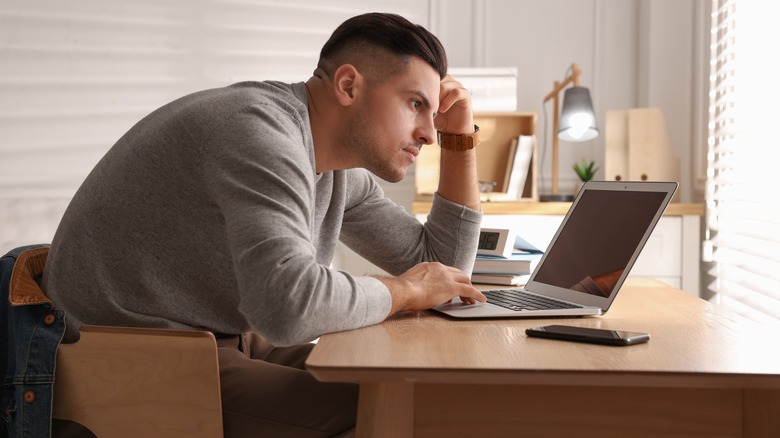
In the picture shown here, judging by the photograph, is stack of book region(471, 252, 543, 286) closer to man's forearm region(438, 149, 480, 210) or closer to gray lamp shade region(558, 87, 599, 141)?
man's forearm region(438, 149, 480, 210)

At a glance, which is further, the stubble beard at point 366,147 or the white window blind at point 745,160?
the white window blind at point 745,160

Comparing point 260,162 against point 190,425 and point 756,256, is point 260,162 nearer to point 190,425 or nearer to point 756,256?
point 190,425

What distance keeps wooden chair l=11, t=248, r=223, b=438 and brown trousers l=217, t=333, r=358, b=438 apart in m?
0.12

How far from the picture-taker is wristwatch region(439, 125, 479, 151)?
1652mm

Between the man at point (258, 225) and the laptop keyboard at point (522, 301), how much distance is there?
6 centimetres

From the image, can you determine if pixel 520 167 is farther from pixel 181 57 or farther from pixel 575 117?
pixel 181 57

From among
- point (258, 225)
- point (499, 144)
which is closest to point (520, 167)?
point (499, 144)

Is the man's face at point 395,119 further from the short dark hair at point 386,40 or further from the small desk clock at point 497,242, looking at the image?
the small desk clock at point 497,242

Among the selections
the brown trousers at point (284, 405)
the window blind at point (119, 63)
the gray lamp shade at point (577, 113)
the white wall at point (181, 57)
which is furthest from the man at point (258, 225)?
the window blind at point (119, 63)

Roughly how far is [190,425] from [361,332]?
0.82 ft

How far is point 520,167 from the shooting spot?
3.22 metres

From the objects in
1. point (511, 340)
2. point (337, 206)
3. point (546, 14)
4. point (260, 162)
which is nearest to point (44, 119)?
point (546, 14)

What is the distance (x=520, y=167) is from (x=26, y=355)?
8.16 feet

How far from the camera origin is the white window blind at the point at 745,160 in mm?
2291
